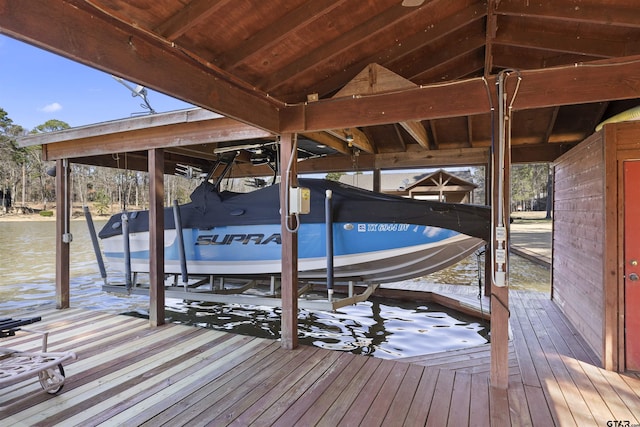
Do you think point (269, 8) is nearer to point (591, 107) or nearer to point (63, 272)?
point (591, 107)

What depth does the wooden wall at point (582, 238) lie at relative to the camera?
304 cm

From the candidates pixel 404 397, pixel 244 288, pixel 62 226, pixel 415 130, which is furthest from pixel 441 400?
pixel 62 226

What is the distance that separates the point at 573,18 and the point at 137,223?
539 cm

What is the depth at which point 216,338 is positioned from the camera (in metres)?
3.65

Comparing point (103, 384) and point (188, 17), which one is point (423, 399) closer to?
point (103, 384)

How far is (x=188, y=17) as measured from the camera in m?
1.83

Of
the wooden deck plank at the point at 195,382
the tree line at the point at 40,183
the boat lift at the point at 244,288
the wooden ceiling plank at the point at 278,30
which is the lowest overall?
the wooden deck plank at the point at 195,382

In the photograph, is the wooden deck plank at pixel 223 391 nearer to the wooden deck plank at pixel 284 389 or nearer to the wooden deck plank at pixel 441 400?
the wooden deck plank at pixel 284 389

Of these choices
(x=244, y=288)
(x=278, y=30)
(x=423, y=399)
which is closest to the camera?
(x=278, y=30)

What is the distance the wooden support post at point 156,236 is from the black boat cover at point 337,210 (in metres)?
0.71

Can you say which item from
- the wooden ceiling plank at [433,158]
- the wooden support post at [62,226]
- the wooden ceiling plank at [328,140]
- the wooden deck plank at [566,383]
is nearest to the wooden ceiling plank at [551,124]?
the wooden ceiling plank at [433,158]

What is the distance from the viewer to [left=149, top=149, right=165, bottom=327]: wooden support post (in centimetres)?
395

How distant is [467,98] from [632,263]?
1943mm

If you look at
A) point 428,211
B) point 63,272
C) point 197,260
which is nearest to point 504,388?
point 428,211
